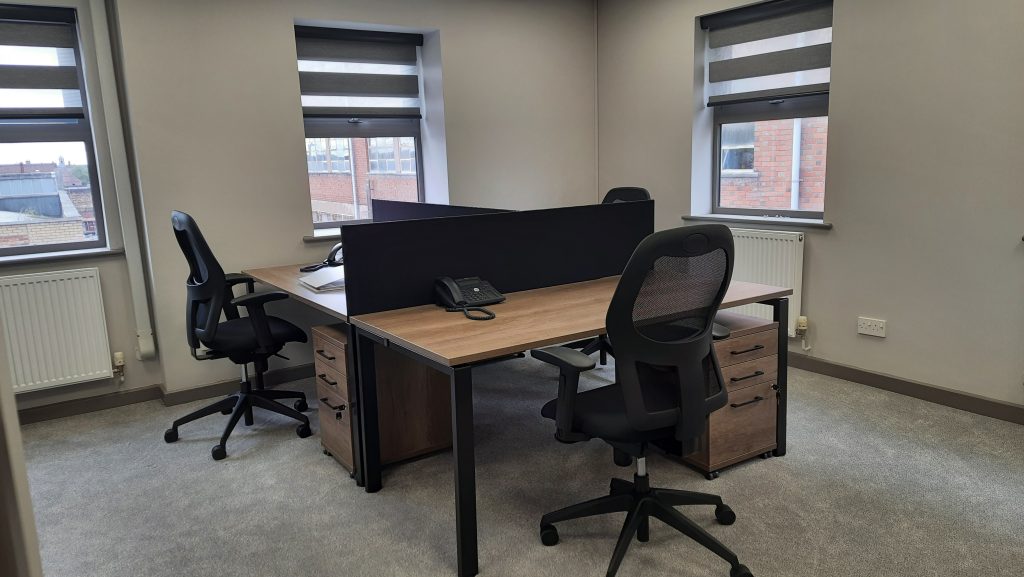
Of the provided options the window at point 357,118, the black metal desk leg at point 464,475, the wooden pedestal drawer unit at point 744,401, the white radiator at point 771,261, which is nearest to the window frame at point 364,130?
the window at point 357,118

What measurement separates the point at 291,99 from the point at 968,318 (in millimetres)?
3888

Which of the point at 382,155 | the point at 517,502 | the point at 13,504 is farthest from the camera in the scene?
the point at 382,155

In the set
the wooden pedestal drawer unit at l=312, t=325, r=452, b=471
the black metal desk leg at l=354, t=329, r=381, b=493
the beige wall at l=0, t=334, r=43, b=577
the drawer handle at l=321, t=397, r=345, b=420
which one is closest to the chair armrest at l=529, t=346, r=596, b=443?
the black metal desk leg at l=354, t=329, r=381, b=493

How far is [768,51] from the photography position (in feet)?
14.5

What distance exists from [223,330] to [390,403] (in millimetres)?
1095

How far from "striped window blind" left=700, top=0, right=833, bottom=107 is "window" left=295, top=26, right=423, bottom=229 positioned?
6.71ft

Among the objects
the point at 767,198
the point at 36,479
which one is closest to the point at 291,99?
the point at 36,479

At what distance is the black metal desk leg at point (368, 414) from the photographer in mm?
2803

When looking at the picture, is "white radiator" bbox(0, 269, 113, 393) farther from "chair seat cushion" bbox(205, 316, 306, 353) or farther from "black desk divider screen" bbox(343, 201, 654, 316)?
"black desk divider screen" bbox(343, 201, 654, 316)

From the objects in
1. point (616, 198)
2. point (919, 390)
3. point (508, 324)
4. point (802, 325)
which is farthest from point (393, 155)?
point (919, 390)

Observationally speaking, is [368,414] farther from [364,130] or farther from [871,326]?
[871,326]

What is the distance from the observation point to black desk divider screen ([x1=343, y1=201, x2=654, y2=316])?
109 inches

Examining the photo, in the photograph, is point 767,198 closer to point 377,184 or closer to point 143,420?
point 377,184

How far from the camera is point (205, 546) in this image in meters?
2.53
